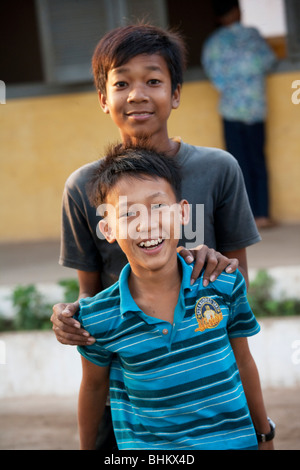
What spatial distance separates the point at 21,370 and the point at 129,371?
265cm

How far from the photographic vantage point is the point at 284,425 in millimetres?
3600

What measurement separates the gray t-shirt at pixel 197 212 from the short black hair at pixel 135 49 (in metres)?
0.25

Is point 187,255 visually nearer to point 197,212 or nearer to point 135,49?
point 197,212

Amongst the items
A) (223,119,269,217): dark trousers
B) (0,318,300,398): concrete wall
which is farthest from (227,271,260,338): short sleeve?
(223,119,269,217): dark trousers

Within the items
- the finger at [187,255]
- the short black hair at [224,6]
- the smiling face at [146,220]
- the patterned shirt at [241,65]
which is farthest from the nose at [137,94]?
the short black hair at [224,6]

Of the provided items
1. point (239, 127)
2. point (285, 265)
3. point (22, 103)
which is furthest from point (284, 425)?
point (22, 103)

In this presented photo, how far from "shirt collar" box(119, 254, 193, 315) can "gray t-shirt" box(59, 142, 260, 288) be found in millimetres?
225

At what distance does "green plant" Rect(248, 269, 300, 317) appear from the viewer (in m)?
4.36

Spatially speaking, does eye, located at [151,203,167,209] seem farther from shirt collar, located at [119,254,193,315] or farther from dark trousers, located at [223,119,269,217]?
dark trousers, located at [223,119,269,217]

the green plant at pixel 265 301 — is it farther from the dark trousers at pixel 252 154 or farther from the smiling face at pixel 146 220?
the smiling face at pixel 146 220

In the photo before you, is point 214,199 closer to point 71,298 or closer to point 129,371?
point 129,371

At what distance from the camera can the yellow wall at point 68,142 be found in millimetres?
5605

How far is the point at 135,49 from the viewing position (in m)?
2.05

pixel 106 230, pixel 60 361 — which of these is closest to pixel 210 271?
pixel 106 230
